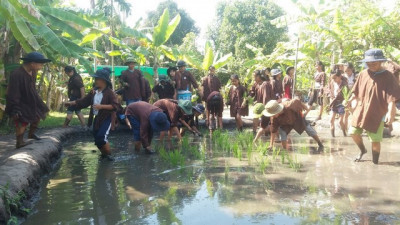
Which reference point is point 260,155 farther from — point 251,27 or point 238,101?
point 251,27

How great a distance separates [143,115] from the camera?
6.64 metres

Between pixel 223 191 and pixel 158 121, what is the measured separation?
8.37 feet

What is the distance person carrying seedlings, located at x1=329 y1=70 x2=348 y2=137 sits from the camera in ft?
27.2

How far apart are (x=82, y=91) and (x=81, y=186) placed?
508 cm

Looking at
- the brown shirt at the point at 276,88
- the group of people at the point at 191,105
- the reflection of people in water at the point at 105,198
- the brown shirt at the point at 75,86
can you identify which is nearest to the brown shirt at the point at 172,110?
the group of people at the point at 191,105

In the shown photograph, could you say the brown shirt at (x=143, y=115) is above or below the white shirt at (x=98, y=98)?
below

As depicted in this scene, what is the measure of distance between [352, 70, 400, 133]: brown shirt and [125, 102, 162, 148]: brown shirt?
3.25m

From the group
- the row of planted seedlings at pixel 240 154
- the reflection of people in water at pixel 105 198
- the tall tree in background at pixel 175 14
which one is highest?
the tall tree in background at pixel 175 14

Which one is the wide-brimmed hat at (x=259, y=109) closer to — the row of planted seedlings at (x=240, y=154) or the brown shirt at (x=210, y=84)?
the row of planted seedlings at (x=240, y=154)

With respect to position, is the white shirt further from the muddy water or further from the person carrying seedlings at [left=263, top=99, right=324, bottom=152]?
the person carrying seedlings at [left=263, top=99, right=324, bottom=152]

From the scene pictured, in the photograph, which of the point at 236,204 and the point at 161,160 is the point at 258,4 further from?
the point at 236,204

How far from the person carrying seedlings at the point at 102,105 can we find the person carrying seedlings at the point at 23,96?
2.29 ft

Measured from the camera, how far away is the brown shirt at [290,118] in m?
6.47

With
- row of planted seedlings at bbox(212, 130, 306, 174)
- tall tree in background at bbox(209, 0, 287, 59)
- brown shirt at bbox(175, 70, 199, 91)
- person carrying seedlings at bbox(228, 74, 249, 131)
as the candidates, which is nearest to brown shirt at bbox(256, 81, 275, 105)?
person carrying seedlings at bbox(228, 74, 249, 131)
